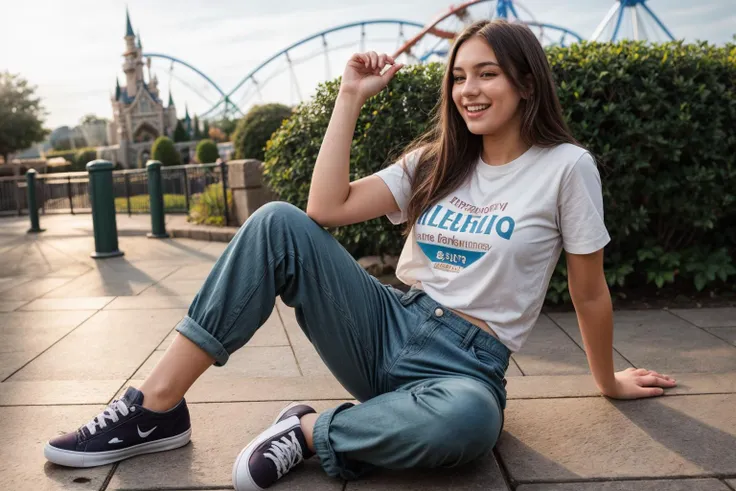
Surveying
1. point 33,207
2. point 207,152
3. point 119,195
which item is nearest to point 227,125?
point 207,152

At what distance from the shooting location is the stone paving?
200 cm

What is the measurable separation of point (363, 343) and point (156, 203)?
25.0 ft

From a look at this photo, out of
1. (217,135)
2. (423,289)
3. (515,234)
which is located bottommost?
(423,289)

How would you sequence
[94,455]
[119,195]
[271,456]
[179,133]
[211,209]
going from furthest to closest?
[179,133] < [119,195] < [211,209] < [94,455] < [271,456]

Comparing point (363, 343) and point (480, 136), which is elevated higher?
point (480, 136)

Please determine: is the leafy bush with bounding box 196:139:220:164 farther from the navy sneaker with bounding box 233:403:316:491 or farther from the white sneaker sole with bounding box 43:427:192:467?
the navy sneaker with bounding box 233:403:316:491

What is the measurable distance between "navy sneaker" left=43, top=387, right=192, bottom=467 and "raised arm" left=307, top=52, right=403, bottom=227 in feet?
2.54

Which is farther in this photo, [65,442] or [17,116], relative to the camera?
[17,116]

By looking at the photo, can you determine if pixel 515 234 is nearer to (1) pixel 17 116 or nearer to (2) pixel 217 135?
(1) pixel 17 116

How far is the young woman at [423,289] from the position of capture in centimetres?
198

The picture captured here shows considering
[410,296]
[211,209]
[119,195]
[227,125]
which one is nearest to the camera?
[410,296]

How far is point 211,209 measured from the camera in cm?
963

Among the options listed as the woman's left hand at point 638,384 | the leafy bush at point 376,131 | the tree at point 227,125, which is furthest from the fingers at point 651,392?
the tree at point 227,125

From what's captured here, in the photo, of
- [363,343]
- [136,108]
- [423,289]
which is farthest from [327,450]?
[136,108]
